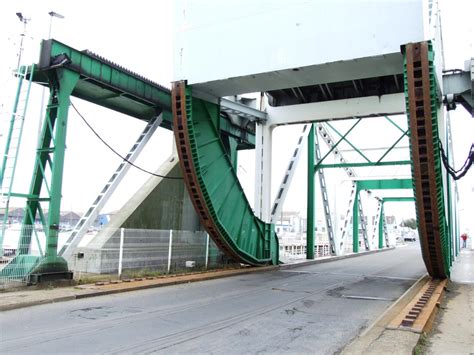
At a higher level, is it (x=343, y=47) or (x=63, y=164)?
(x=343, y=47)

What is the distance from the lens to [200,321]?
25.7ft

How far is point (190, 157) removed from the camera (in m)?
14.8

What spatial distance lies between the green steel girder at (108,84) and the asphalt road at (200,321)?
21.8 feet

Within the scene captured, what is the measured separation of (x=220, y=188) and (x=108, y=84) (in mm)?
5325

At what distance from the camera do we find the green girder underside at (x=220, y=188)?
15391 mm

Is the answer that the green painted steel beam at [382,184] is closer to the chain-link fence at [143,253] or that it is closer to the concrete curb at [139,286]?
the concrete curb at [139,286]

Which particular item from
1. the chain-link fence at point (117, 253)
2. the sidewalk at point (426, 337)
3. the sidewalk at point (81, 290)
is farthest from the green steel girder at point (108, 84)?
the sidewalk at point (426, 337)

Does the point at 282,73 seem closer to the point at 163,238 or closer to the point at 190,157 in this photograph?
the point at 190,157

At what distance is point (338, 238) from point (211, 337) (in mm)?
26418

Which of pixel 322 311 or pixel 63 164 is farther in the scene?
pixel 63 164

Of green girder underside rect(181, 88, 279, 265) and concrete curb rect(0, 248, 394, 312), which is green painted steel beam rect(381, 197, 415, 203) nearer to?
concrete curb rect(0, 248, 394, 312)

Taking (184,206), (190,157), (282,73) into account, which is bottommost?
(184,206)

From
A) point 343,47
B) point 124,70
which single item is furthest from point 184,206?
point 343,47

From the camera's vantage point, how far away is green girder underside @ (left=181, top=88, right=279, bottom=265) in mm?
15391
